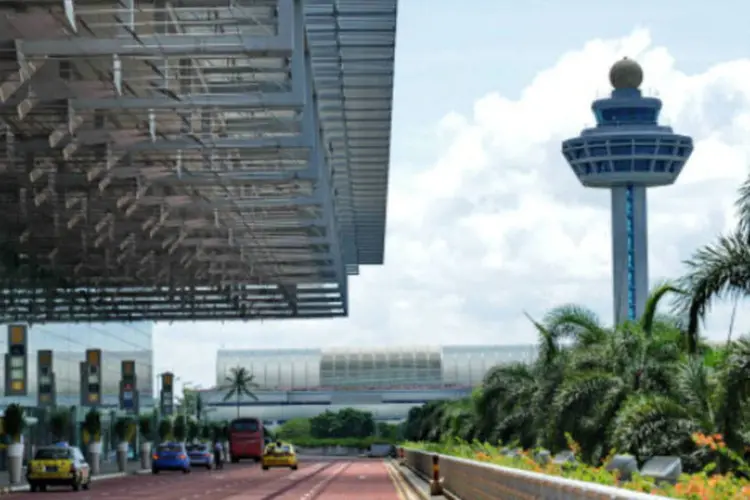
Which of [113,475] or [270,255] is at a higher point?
[270,255]

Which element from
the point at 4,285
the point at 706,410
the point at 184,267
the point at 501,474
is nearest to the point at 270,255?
the point at 184,267

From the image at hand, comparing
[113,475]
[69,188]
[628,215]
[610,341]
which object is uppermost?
[628,215]

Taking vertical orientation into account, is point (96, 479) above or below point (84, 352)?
below

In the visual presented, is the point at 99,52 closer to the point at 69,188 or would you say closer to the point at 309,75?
the point at 309,75

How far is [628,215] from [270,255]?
406ft

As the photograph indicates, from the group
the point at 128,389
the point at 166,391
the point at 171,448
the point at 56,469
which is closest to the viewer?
the point at 56,469

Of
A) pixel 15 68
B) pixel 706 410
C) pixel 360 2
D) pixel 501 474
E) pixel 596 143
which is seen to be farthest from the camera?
pixel 596 143

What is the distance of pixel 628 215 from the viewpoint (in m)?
200

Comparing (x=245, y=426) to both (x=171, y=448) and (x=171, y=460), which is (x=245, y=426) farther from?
(x=171, y=460)

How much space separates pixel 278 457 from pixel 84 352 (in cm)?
1965

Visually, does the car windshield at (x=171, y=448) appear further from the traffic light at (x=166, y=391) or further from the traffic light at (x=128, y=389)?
the traffic light at (x=166, y=391)

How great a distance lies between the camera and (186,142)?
49.5 m

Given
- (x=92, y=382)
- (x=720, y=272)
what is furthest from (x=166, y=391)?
(x=720, y=272)

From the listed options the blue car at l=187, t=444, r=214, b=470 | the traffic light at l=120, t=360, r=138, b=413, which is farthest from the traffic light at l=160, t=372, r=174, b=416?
the blue car at l=187, t=444, r=214, b=470
